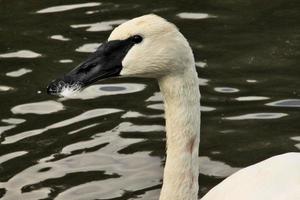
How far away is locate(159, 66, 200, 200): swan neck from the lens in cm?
607

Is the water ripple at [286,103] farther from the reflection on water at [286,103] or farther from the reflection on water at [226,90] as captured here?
the reflection on water at [226,90]

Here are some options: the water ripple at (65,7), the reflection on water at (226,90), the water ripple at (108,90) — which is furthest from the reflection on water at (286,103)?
the water ripple at (65,7)

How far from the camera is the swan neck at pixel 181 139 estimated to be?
19.9 ft

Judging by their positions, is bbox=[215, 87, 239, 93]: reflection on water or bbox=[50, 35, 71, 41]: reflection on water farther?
bbox=[50, 35, 71, 41]: reflection on water

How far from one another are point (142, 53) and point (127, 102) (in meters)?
3.46

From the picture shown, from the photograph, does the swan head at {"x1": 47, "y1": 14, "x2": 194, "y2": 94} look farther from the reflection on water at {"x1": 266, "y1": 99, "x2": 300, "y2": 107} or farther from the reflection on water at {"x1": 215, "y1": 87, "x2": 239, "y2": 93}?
the reflection on water at {"x1": 215, "y1": 87, "x2": 239, "y2": 93}

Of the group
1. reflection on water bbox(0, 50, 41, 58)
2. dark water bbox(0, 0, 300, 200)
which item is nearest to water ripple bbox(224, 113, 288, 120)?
dark water bbox(0, 0, 300, 200)

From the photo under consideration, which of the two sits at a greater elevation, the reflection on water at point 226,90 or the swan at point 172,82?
the swan at point 172,82

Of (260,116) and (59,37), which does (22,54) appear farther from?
(260,116)

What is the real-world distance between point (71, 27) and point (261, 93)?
105 inches

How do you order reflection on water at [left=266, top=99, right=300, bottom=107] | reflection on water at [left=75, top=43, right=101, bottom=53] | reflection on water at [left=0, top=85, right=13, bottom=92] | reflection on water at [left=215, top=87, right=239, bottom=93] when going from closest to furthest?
reflection on water at [left=266, top=99, right=300, bottom=107] < reflection on water at [left=215, top=87, right=239, bottom=93] < reflection on water at [left=0, top=85, right=13, bottom=92] < reflection on water at [left=75, top=43, right=101, bottom=53]

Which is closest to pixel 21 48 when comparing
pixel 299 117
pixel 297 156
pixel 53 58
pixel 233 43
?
pixel 53 58

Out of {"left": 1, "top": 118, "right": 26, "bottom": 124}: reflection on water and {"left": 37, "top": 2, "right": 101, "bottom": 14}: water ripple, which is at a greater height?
{"left": 37, "top": 2, "right": 101, "bottom": 14}: water ripple

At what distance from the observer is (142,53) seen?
598 centimetres
